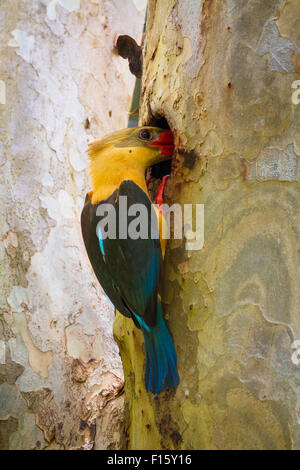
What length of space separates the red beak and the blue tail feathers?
62 cm

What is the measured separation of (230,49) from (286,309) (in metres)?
0.79

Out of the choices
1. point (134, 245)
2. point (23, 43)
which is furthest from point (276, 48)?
point (23, 43)

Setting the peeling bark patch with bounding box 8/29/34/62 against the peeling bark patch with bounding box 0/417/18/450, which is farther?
the peeling bark patch with bounding box 8/29/34/62

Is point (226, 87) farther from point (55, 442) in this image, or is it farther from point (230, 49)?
point (55, 442)

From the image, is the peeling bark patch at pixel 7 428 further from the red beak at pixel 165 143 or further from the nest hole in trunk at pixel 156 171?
the red beak at pixel 165 143

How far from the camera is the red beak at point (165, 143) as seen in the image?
5.51 ft

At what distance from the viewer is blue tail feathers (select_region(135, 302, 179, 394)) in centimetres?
135

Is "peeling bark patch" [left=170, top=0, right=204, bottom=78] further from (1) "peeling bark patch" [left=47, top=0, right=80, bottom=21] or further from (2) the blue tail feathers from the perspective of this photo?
(1) "peeling bark patch" [left=47, top=0, right=80, bottom=21]

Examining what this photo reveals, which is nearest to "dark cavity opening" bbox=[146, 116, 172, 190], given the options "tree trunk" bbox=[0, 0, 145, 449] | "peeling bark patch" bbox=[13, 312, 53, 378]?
"tree trunk" bbox=[0, 0, 145, 449]

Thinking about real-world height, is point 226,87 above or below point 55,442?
above

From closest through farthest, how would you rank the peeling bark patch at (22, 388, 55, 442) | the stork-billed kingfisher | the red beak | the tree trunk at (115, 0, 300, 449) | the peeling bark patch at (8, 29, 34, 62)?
the tree trunk at (115, 0, 300, 449) → the stork-billed kingfisher → the red beak → the peeling bark patch at (22, 388, 55, 442) → the peeling bark patch at (8, 29, 34, 62)

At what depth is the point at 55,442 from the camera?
1.98 meters

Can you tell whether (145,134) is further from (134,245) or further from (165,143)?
(134,245)
